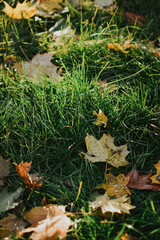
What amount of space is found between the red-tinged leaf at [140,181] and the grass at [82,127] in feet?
0.12

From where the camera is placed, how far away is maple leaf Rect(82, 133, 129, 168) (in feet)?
5.09

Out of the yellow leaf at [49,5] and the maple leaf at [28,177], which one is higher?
the yellow leaf at [49,5]

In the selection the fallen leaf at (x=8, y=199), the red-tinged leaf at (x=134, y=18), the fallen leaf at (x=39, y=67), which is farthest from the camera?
the red-tinged leaf at (x=134, y=18)

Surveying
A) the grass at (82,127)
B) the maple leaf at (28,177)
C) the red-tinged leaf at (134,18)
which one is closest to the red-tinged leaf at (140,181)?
the grass at (82,127)

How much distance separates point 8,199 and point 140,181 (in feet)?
2.53

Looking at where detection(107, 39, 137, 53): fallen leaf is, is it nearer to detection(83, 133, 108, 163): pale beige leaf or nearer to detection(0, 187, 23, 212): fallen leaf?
detection(83, 133, 108, 163): pale beige leaf

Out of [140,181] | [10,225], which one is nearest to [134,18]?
[140,181]

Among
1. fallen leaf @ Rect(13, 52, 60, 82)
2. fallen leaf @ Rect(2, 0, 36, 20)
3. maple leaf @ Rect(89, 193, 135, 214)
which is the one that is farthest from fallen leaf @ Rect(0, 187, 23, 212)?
fallen leaf @ Rect(2, 0, 36, 20)

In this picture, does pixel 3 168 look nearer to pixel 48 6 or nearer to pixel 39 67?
pixel 39 67

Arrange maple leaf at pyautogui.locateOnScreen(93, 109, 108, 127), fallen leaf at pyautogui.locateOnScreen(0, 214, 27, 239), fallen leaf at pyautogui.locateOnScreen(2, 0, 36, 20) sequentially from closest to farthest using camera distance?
1. fallen leaf at pyautogui.locateOnScreen(0, 214, 27, 239)
2. maple leaf at pyautogui.locateOnScreen(93, 109, 108, 127)
3. fallen leaf at pyautogui.locateOnScreen(2, 0, 36, 20)

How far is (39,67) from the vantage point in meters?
2.12

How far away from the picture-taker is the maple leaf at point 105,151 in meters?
1.55

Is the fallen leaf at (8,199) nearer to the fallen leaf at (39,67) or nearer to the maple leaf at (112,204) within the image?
the maple leaf at (112,204)

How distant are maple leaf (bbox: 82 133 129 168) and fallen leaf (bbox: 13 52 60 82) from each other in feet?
2.26
